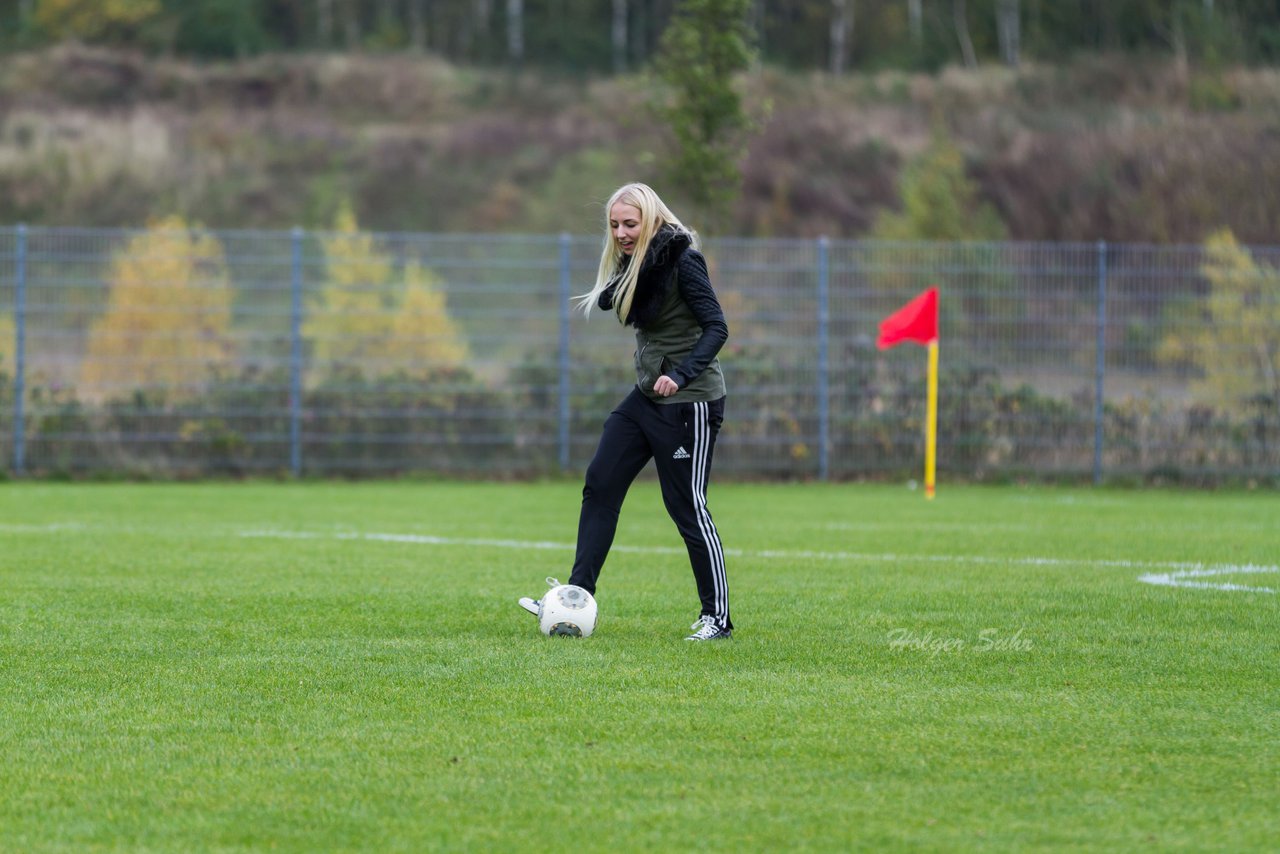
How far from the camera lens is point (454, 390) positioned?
18812 millimetres

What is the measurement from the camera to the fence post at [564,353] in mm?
18812

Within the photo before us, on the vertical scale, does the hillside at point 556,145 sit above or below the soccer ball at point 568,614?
above

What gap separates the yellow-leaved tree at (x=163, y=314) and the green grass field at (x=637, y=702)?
7.67 m

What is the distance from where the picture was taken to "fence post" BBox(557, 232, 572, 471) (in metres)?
18.8

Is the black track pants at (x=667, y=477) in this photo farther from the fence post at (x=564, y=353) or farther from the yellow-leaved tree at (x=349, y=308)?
the yellow-leaved tree at (x=349, y=308)

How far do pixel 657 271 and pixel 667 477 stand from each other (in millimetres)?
859

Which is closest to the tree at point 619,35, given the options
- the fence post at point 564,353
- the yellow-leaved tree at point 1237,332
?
the fence post at point 564,353

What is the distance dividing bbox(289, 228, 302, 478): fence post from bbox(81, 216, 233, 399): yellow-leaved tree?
0.67m

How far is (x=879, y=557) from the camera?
10.6 m

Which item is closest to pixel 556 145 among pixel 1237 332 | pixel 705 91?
pixel 705 91

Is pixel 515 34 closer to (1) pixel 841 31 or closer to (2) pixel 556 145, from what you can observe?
(1) pixel 841 31

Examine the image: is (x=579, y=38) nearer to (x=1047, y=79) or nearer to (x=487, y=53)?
(x=487, y=53)

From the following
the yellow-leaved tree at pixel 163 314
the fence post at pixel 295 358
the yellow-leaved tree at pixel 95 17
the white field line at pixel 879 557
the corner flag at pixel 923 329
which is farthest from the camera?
the yellow-leaved tree at pixel 95 17

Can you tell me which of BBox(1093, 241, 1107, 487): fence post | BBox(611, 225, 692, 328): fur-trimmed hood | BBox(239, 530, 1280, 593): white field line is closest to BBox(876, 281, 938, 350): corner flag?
BBox(1093, 241, 1107, 487): fence post
